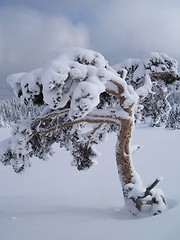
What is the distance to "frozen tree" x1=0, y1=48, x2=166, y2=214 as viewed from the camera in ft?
22.5

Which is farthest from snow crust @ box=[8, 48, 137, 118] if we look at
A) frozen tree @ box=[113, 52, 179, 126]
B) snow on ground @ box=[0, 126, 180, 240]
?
snow on ground @ box=[0, 126, 180, 240]

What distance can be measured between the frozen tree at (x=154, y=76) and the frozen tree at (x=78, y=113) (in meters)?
0.65

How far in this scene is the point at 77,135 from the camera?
10391mm

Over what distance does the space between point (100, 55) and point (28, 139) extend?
349cm

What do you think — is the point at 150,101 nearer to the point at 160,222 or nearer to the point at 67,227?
the point at 160,222

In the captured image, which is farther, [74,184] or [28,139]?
[74,184]

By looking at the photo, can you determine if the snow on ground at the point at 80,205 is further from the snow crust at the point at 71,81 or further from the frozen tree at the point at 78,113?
the snow crust at the point at 71,81

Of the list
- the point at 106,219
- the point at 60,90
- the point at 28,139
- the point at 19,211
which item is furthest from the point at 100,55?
the point at 19,211

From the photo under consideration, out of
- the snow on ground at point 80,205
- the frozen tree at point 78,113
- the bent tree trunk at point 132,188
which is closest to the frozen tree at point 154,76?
the frozen tree at point 78,113

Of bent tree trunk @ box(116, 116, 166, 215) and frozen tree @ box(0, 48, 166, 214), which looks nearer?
frozen tree @ box(0, 48, 166, 214)

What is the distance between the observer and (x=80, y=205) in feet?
35.5

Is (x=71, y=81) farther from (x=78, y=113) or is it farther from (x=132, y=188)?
(x=132, y=188)

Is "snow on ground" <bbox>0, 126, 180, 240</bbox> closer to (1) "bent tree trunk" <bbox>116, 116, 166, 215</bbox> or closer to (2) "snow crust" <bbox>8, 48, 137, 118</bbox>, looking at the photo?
(1) "bent tree trunk" <bbox>116, 116, 166, 215</bbox>

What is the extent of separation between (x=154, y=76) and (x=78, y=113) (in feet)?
15.3
